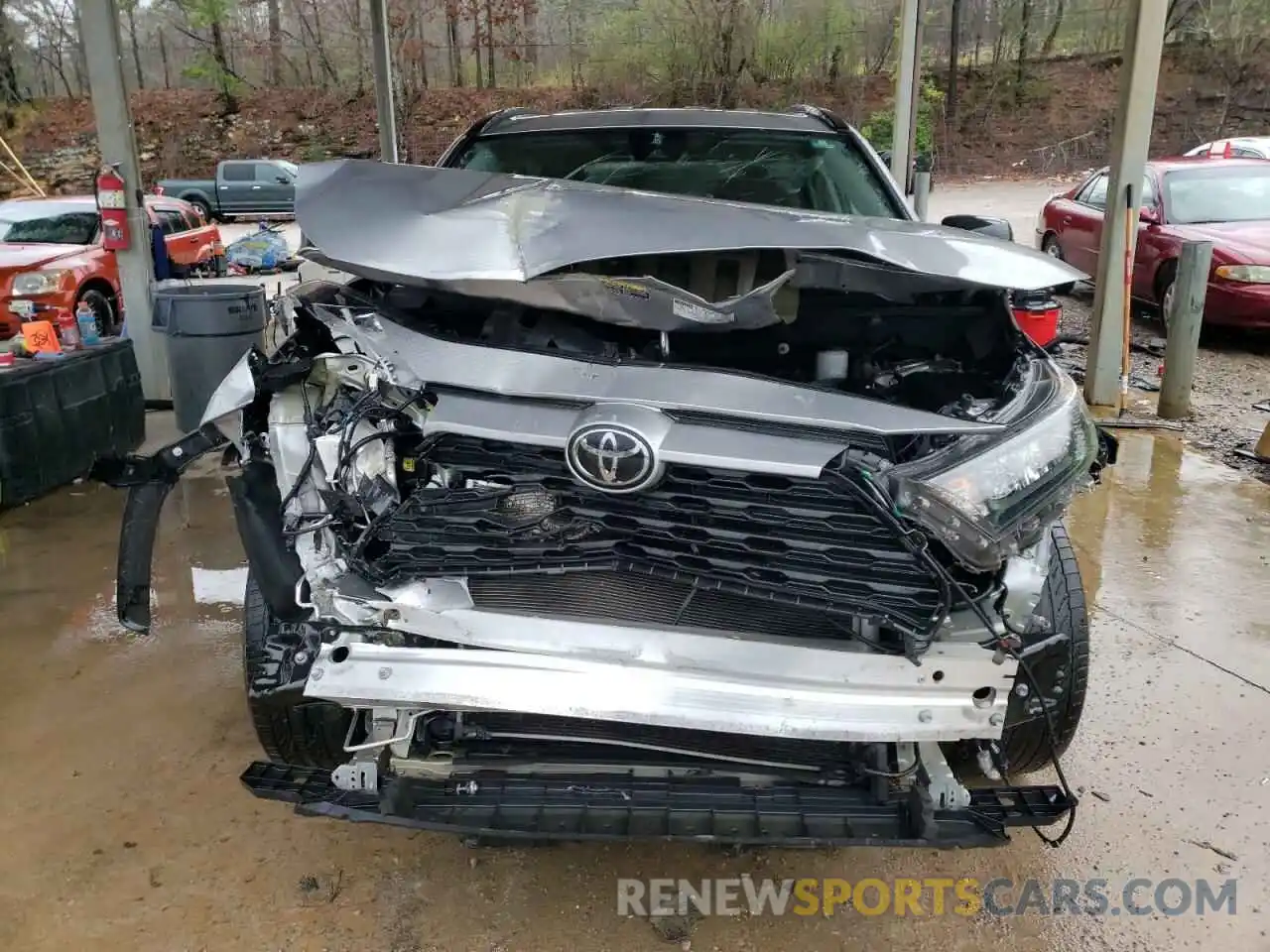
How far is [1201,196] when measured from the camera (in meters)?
8.35

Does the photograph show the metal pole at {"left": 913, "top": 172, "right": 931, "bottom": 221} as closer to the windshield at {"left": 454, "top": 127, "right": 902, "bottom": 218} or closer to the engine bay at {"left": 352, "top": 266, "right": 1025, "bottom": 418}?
the windshield at {"left": 454, "top": 127, "right": 902, "bottom": 218}

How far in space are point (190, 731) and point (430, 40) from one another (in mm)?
25737

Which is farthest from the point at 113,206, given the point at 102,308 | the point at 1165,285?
the point at 1165,285

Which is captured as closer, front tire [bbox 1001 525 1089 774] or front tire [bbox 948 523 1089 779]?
front tire [bbox 948 523 1089 779]

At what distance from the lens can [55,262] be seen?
8.10 m

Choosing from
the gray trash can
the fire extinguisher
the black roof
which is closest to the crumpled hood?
the black roof

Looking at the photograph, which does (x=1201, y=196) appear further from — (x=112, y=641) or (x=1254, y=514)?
(x=112, y=641)

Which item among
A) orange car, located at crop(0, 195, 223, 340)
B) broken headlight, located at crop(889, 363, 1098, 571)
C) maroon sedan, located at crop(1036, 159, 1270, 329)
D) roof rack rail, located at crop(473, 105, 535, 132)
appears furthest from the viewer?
orange car, located at crop(0, 195, 223, 340)

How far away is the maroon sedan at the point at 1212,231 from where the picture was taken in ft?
24.3

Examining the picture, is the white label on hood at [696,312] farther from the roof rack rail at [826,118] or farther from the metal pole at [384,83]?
the metal pole at [384,83]

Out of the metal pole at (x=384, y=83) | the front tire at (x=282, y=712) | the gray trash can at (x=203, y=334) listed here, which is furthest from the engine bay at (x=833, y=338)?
the metal pole at (x=384, y=83)

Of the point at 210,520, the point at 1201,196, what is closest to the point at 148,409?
the point at 210,520

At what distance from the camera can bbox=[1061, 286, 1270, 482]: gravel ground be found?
5.81 meters

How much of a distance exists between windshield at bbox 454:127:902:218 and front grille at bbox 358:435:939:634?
84.7 inches
